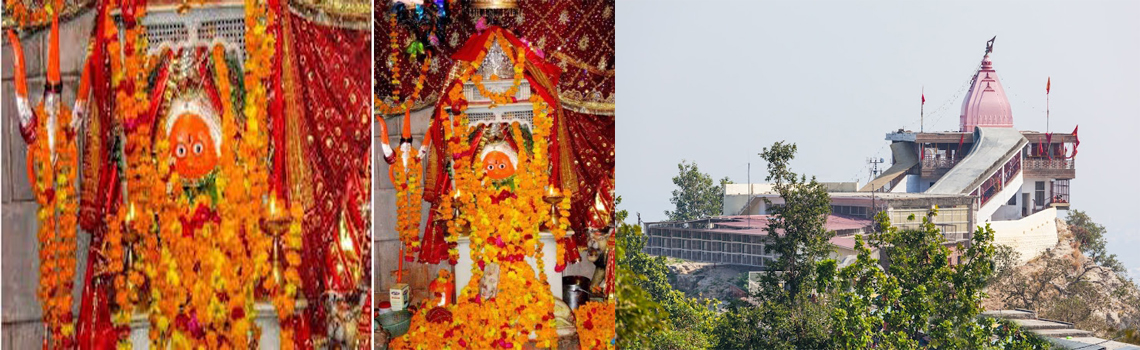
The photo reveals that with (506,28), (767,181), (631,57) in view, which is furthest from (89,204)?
(767,181)

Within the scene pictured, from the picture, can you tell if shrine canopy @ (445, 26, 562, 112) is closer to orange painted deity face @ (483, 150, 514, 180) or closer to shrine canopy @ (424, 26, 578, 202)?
shrine canopy @ (424, 26, 578, 202)

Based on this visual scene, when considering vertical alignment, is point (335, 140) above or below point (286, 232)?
above

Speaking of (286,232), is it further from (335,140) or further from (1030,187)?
(1030,187)

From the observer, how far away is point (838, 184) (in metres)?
4.75

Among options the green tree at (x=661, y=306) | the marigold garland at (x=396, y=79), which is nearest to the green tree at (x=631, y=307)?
the green tree at (x=661, y=306)

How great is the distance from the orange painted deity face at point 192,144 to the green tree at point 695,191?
2.99 metres

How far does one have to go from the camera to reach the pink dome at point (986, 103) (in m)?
4.39

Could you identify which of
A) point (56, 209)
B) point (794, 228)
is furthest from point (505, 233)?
point (56, 209)

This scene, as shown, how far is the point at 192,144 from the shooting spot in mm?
2270

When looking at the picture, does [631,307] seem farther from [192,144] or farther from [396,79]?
[192,144]

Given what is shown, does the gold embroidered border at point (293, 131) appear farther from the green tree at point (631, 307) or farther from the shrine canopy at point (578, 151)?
the green tree at point (631, 307)

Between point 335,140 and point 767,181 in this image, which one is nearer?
point 335,140

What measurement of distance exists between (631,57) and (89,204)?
3.06 meters

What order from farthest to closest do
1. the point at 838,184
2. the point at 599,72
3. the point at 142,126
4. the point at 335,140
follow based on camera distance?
the point at 838,184 < the point at 599,72 < the point at 335,140 < the point at 142,126
